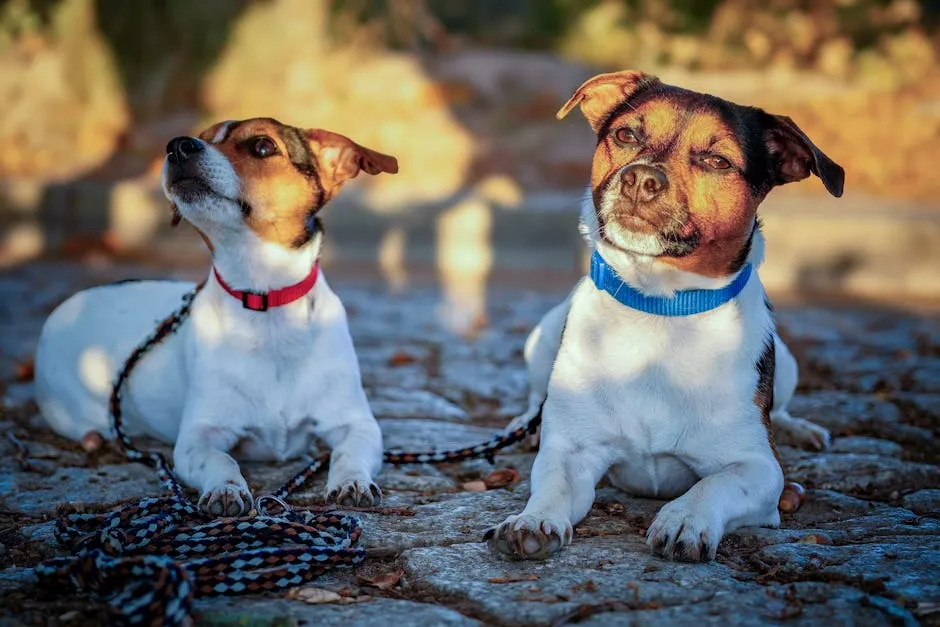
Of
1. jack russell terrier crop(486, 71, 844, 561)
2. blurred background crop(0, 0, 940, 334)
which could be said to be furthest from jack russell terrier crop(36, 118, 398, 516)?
blurred background crop(0, 0, 940, 334)

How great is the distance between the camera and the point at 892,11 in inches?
585

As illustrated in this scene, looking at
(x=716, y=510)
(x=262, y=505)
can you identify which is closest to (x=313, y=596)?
(x=262, y=505)

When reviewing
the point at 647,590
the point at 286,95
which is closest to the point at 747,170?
the point at 647,590

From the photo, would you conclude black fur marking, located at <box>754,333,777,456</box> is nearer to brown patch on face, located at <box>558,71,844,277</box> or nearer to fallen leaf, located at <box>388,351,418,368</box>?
brown patch on face, located at <box>558,71,844,277</box>

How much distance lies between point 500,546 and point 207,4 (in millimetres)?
12081

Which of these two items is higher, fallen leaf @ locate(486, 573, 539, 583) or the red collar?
the red collar

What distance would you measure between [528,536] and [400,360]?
3.08 m

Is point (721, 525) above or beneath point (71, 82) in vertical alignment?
beneath

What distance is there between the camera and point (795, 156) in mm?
3740

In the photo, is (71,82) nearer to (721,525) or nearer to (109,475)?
(109,475)

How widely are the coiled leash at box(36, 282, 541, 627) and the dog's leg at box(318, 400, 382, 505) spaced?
0.74 feet

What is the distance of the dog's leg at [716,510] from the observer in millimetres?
3125

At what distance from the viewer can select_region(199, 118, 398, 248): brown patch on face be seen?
13.3 feet

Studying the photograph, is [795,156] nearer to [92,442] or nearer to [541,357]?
[541,357]
